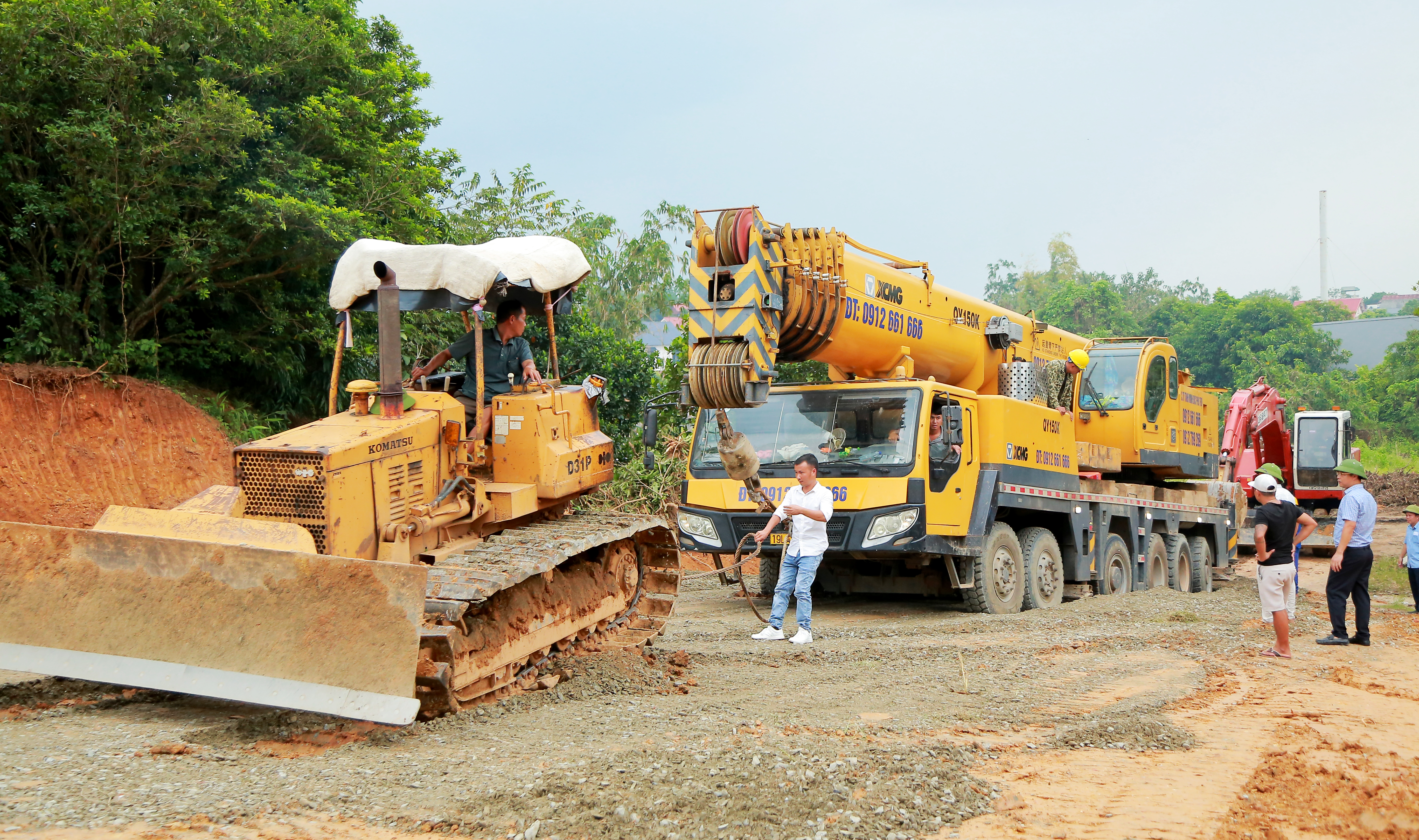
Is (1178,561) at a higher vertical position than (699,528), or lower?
lower

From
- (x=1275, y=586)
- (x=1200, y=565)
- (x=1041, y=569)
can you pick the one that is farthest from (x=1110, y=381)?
(x=1275, y=586)

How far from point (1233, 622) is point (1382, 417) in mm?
39745

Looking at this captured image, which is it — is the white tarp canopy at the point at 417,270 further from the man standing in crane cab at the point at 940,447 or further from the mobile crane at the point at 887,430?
the man standing in crane cab at the point at 940,447

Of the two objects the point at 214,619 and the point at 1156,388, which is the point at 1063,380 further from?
the point at 214,619

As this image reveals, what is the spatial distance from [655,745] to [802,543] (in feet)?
12.7

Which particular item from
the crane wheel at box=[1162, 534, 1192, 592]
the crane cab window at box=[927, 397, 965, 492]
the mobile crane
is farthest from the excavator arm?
the crane cab window at box=[927, 397, 965, 492]

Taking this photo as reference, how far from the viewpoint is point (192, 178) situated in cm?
1315

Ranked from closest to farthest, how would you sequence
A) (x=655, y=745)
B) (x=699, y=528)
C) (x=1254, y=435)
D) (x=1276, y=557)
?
(x=655, y=745), (x=1276, y=557), (x=699, y=528), (x=1254, y=435)

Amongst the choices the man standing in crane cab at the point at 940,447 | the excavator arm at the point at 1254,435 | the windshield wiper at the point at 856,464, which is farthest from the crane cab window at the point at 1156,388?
the windshield wiper at the point at 856,464

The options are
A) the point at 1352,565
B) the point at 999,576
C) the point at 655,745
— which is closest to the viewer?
the point at 655,745

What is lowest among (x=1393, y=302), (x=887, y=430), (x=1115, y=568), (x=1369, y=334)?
(x=1115, y=568)

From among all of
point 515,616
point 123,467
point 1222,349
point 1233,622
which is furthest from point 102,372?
point 1222,349

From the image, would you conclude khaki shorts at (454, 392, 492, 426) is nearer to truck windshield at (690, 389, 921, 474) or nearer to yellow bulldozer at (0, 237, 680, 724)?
yellow bulldozer at (0, 237, 680, 724)

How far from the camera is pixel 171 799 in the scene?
14.9 ft
